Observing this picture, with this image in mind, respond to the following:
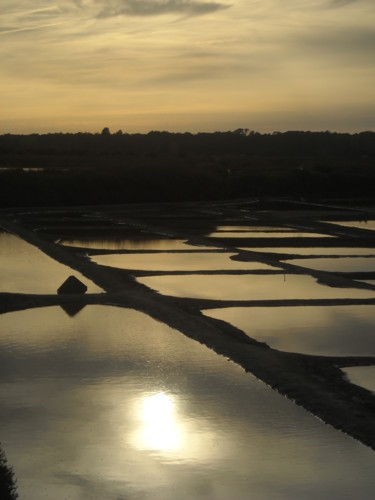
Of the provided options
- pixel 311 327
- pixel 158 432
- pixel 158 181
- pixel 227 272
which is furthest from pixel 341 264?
pixel 158 181

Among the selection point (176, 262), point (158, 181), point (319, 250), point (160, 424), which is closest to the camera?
point (160, 424)

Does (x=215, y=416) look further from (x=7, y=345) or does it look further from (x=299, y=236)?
(x=299, y=236)

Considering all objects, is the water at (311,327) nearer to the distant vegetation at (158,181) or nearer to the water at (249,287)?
the water at (249,287)

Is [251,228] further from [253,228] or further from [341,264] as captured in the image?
[341,264]

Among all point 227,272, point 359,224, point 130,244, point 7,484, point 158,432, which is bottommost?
point 359,224

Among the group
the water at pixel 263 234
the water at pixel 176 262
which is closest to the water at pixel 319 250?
the water at pixel 176 262

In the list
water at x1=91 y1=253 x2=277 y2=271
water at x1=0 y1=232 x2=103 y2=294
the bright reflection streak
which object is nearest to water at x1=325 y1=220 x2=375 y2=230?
water at x1=91 y1=253 x2=277 y2=271
